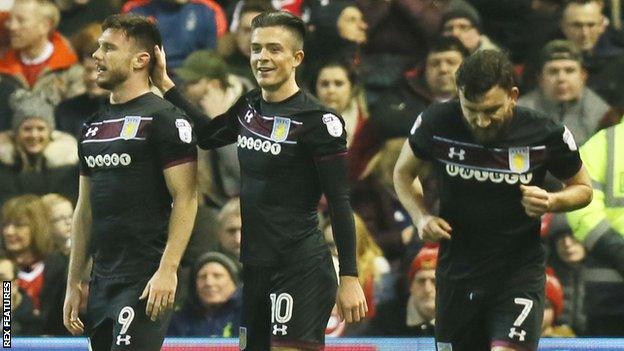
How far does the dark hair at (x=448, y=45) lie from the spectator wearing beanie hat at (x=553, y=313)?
1.70 m

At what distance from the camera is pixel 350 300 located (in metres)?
6.94

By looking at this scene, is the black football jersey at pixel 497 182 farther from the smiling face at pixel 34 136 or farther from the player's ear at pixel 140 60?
the smiling face at pixel 34 136

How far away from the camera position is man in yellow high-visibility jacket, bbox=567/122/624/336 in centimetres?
938

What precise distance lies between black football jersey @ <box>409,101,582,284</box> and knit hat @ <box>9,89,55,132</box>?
4.15 meters

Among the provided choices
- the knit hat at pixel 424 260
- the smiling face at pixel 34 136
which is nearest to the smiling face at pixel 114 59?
the knit hat at pixel 424 260

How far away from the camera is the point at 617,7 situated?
10.7 meters

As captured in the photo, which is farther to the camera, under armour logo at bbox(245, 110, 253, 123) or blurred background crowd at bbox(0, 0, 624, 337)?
blurred background crowd at bbox(0, 0, 624, 337)

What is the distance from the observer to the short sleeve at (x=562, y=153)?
7.09 m

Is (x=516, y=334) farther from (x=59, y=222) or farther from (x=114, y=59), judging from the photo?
(x=59, y=222)

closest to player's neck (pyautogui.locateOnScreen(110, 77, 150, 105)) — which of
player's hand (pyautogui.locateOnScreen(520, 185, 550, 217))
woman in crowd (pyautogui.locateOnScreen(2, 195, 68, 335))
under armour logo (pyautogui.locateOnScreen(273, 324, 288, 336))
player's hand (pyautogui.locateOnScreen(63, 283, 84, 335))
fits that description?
player's hand (pyautogui.locateOnScreen(63, 283, 84, 335))

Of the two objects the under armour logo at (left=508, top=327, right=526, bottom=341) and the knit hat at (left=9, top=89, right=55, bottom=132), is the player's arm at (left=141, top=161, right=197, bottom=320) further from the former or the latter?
the knit hat at (left=9, top=89, right=55, bottom=132)

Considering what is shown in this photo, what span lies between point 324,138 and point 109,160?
3.13 ft

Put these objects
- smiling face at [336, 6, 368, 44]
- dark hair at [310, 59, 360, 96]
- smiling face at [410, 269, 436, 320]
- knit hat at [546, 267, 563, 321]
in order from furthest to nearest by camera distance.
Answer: smiling face at [336, 6, 368, 44], dark hair at [310, 59, 360, 96], smiling face at [410, 269, 436, 320], knit hat at [546, 267, 563, 321]

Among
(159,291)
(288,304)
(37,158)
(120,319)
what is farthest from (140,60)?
(37,158)
